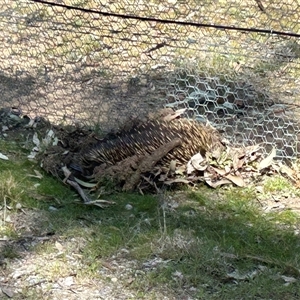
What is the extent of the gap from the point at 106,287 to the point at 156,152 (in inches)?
51.9

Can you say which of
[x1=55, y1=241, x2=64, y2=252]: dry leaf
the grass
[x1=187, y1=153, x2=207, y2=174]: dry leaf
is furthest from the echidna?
[x1=55, y1=241, x2=64, y2=252]: dry leaf

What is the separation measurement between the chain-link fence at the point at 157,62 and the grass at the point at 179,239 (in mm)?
662

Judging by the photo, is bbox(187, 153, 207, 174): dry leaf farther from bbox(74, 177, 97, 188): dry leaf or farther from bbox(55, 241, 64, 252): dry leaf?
bbox(55, 241, 64, 252): dry leaf

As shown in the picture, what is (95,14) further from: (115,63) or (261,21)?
(261,21)

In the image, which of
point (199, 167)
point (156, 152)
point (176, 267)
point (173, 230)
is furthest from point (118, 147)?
point (176, 267)

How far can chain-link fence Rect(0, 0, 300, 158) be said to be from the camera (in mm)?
4160

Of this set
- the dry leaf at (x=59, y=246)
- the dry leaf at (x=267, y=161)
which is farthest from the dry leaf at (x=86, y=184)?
the dry leaf at (x=267, y=161)

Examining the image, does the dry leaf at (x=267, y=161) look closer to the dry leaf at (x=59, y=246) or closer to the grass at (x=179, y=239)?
the grass at (x=179, y=239)

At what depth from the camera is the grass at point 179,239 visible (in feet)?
9.50

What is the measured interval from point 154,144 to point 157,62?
659mm

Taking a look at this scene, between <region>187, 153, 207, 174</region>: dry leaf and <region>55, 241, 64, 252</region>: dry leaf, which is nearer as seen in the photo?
<region>55, 241, 64, 252</region>: dry leaf

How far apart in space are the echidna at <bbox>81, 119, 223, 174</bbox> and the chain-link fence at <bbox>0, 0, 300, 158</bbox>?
0.90 feet

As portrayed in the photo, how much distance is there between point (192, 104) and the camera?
4.66 meters

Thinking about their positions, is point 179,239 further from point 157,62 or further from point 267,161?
point 157,62
